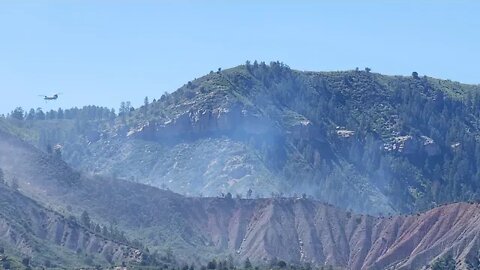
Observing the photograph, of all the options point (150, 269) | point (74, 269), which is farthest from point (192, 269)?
point (74, 269)

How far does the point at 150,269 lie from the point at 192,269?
6733mm

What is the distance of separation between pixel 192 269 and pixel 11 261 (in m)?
28.8

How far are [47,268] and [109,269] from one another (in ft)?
32.2

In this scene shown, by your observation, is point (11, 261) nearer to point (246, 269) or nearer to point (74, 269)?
point (74, 269)

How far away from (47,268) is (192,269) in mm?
23046

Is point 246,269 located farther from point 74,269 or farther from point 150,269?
point 74,269

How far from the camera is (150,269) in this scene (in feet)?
654

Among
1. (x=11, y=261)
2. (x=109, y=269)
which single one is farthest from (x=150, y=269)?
(x=11, y=261)

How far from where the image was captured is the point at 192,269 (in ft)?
656

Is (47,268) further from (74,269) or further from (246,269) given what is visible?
(246,269)

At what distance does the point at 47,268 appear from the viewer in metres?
197

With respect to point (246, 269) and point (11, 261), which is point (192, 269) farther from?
point (11, 261)

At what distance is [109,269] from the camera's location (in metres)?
199

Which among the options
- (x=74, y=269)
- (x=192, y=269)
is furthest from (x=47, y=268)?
(x=192, y=269)
